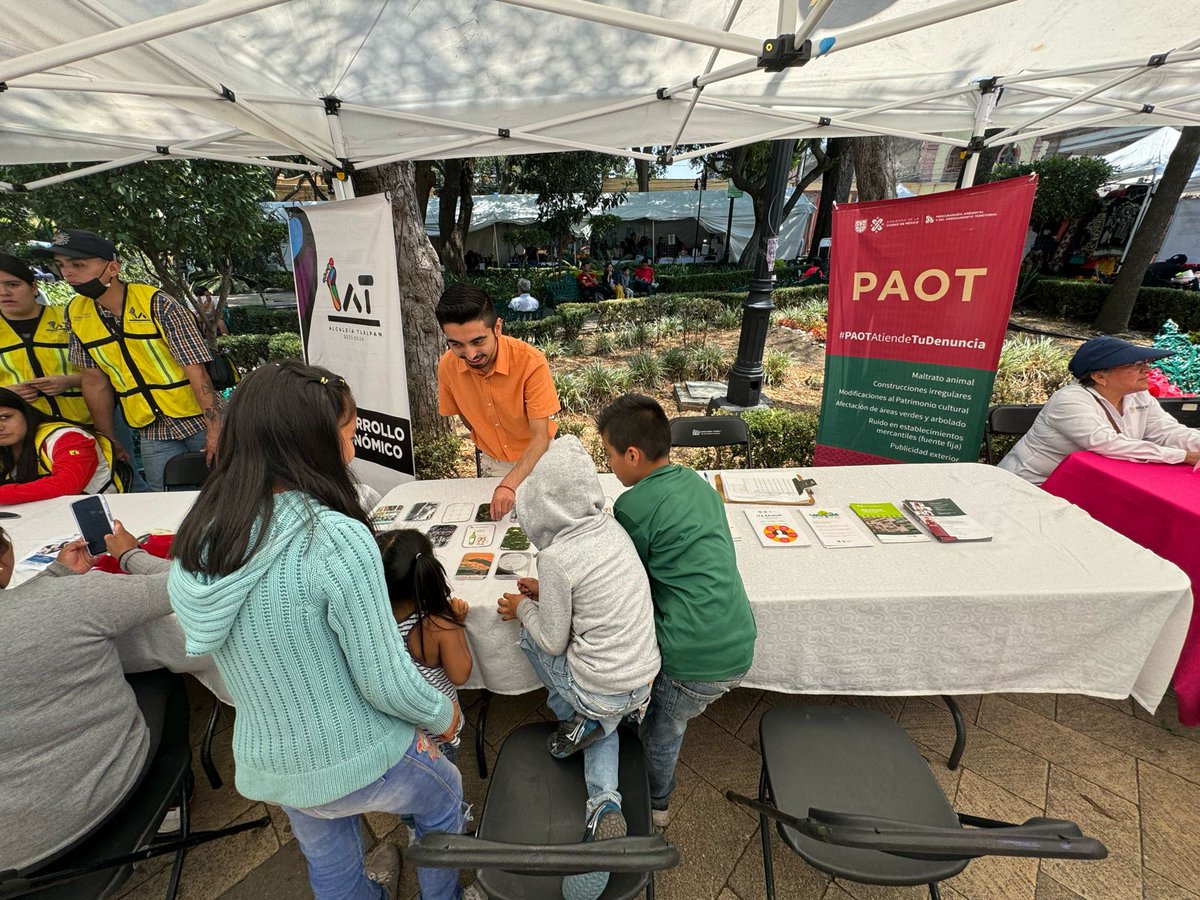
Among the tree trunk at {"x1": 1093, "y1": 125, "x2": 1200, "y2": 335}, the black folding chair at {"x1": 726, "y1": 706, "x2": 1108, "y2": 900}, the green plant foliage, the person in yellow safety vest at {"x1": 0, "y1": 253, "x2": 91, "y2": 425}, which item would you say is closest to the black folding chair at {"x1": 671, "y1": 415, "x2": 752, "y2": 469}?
the black folding chair at {"x1": 726, "y1": 706, "x2": 1108, "y2": 900}

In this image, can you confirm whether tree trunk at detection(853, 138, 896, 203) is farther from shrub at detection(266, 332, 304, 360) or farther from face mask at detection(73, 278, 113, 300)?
shrub at detection(266, 332, 304, 360)

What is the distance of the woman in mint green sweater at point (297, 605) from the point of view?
1.03 metres

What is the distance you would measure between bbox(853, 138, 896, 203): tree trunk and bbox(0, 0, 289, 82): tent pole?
5.94m

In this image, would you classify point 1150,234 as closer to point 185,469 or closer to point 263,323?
point 185,469

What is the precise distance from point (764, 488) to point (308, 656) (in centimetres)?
217

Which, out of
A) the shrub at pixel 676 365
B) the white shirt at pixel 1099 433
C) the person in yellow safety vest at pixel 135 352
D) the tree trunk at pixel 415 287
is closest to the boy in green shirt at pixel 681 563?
the white shirt at pixel 1099 433

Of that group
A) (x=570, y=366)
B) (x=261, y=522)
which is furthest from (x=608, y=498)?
(x=570, y=366)

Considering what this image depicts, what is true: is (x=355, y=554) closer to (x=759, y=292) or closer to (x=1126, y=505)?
(x=1126, y=505)

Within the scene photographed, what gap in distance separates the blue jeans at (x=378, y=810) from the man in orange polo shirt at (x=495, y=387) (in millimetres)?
1072

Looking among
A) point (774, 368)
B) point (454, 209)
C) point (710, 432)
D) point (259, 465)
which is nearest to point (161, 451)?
point (259, 465)

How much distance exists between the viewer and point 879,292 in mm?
3533

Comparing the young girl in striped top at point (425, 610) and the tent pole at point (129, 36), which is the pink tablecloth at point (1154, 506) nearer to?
the young girl in striped top at point (425, 610)

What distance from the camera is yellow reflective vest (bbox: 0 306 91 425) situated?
9.57ft

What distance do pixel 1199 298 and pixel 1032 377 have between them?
21.3 feet
